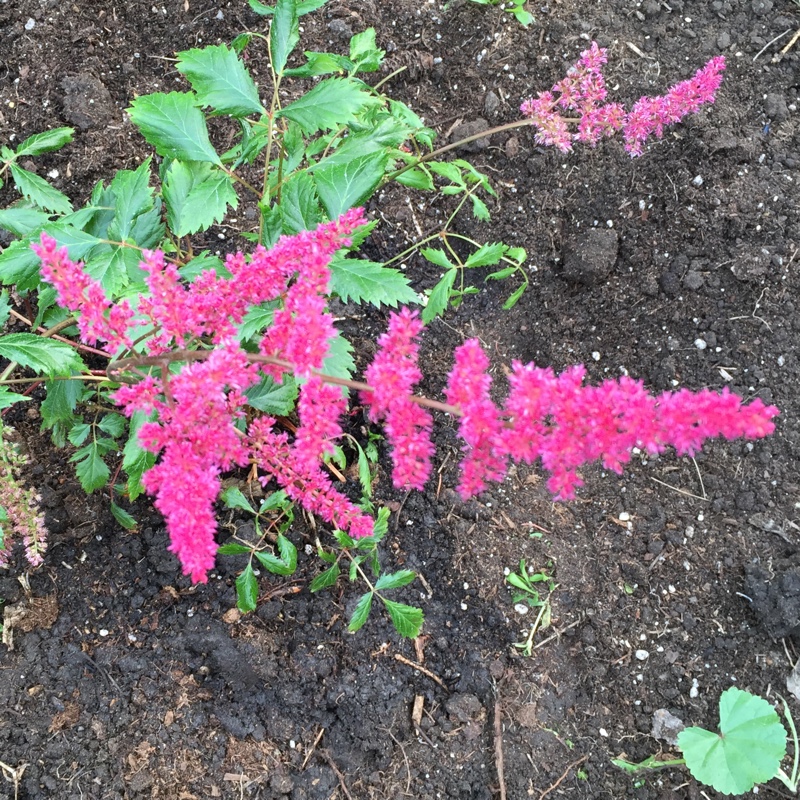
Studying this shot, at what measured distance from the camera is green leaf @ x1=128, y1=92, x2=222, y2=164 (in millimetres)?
2375

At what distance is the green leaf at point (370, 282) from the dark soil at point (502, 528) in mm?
1080

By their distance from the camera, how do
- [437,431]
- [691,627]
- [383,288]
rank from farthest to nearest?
[437,431] < [691,627] < [383,288]

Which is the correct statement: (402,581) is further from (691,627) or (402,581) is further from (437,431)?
(691,627)

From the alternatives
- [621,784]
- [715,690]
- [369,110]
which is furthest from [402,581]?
[369,110]

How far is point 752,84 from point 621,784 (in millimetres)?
3322

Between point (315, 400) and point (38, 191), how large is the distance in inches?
68.2

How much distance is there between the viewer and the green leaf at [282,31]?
237 centimetres

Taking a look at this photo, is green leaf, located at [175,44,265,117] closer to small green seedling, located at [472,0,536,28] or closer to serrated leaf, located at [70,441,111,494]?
serrated leaf, located at [70,441,111,494]

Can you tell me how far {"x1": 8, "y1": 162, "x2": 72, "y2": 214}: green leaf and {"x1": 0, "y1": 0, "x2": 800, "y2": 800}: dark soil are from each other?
0.88 m

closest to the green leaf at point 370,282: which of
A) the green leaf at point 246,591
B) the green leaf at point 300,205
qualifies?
the green leaf at point 300,205

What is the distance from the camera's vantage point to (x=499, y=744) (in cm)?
274

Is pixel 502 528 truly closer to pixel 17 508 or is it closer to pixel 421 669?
pixel 421 669

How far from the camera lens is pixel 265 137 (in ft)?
8.49

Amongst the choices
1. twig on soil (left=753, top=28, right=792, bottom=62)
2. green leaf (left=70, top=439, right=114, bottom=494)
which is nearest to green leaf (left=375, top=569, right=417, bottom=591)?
green leaf (left=70, top=439, right=114, bottom=494)
